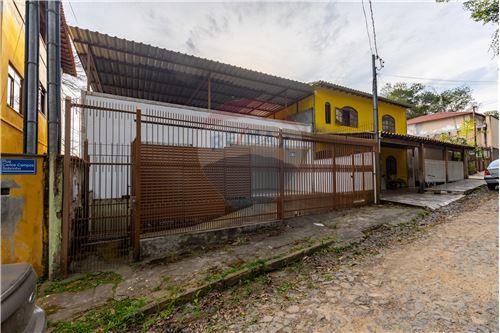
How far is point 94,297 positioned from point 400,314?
13.6 feet

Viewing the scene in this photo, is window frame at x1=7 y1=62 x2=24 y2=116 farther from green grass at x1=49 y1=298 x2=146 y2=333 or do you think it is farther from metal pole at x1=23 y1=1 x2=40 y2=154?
green grass at x1=49 y1=298 x2=146 y2=333

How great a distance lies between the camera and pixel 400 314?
2852mm

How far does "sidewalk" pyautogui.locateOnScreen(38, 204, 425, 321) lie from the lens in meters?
3.44

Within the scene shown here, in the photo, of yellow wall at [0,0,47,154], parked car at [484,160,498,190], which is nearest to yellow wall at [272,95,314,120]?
parked car at [484,160,498,190]

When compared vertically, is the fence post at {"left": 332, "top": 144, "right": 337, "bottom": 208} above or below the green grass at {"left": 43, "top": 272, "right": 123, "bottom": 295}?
above

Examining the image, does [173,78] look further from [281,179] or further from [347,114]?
[347,114]

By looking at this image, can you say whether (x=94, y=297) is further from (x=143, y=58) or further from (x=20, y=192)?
(x=143, y=58)

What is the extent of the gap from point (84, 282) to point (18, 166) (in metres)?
2.22

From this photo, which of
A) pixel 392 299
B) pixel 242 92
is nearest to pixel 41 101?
pixel 242 92

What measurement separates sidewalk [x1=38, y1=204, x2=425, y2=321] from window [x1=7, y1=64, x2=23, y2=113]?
704 centimetres

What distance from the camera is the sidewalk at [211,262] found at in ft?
11.3

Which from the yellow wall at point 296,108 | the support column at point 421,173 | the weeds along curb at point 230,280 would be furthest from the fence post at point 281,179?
the support column at point 421,173

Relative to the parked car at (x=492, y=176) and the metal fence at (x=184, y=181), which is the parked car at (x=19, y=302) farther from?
the parked car at (x=492, y=176)

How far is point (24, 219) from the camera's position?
394 cm
